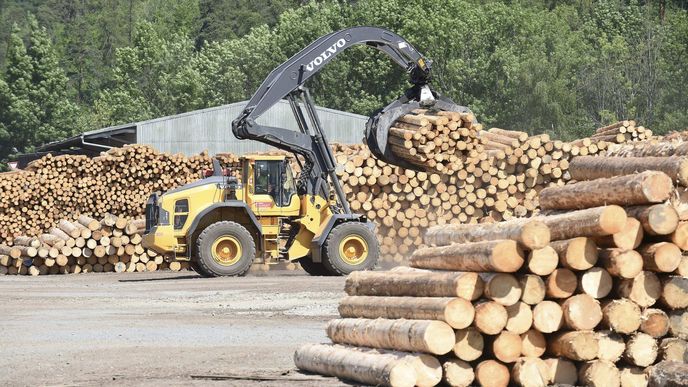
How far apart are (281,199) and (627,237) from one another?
645 inches

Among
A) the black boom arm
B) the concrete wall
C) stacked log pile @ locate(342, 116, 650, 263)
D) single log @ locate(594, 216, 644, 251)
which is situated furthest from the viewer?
the concrete wall

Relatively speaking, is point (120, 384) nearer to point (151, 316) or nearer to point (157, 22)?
point (151, 316)

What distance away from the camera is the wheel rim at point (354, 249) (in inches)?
1008

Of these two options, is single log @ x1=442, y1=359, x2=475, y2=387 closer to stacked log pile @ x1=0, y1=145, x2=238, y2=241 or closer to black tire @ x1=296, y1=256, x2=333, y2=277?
black tire @ x1=296, y1=256, x2=333, y2=277

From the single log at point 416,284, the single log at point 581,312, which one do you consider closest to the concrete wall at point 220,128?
the single log at point 416,284

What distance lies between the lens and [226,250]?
26031 mm

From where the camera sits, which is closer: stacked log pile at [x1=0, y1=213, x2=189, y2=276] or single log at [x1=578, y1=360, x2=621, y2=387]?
single log at [x1=578, y1=360, x2=621, y2=387]

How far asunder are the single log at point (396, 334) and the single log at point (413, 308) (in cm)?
9

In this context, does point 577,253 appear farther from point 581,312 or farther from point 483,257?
point 483,257

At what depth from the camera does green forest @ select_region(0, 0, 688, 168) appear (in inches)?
2805

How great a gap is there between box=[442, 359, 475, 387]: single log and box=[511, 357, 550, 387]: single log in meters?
0.36

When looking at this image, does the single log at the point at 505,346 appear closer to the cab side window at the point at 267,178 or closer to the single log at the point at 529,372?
the single log at the point at 529,372

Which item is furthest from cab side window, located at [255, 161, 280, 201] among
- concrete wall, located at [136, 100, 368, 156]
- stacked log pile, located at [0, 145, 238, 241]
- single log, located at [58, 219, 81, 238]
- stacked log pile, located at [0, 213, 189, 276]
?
concrete wall, located at [136, 100, 368, 156]

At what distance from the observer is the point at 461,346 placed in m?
10.2
